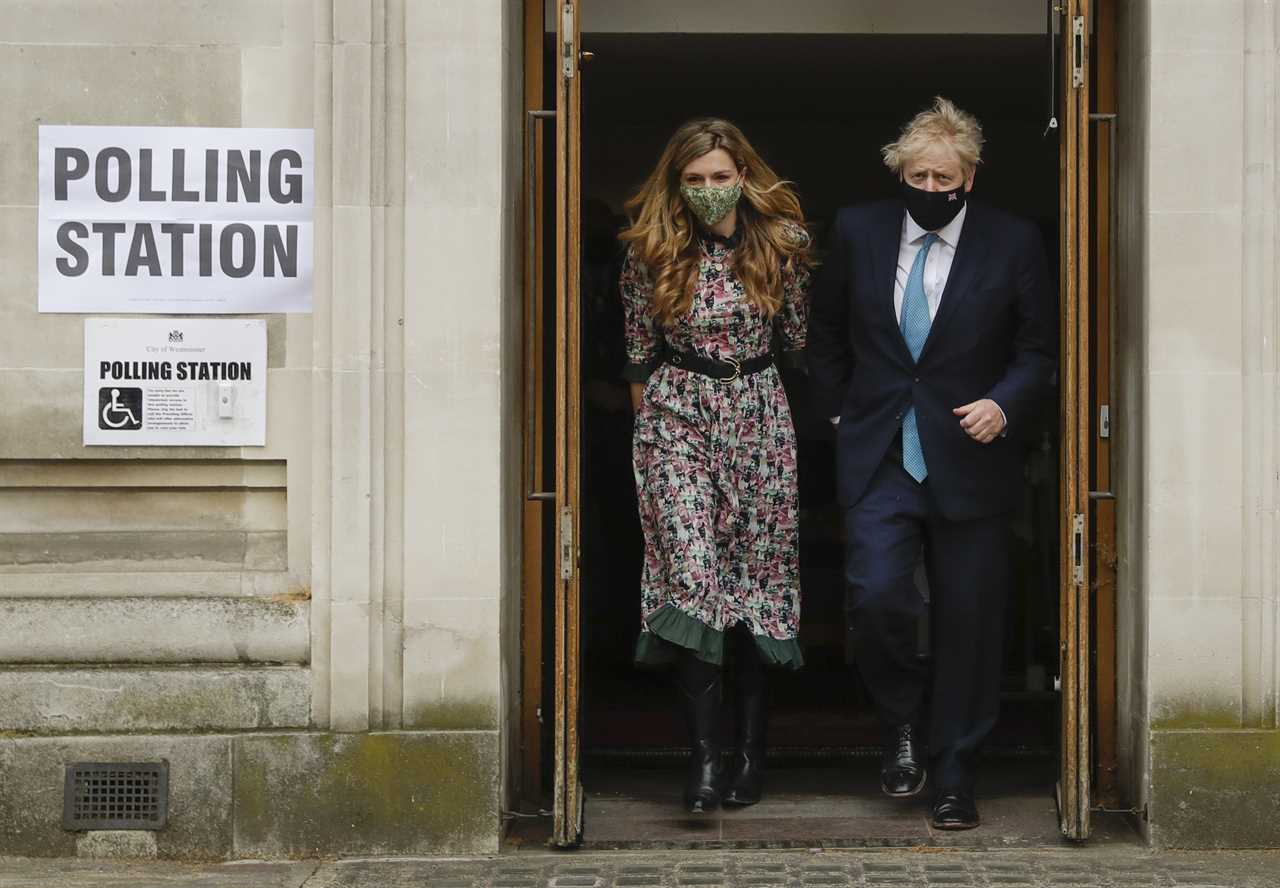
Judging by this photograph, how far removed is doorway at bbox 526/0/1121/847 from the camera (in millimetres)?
6109

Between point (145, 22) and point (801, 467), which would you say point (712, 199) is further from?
point (801, 467)

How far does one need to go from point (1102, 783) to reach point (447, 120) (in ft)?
10.1

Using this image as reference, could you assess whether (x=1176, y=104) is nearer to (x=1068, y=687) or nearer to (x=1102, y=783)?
(x=1068, y=687)

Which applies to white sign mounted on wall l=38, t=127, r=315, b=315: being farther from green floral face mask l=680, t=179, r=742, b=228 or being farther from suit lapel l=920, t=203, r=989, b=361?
suit lapel l=920, t=203, r=989, b=361

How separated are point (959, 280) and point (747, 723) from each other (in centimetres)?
164

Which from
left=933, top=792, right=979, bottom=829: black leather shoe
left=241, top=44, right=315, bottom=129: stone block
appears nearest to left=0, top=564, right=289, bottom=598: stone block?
left=241, top=44, right=315, bottom=129: stone block

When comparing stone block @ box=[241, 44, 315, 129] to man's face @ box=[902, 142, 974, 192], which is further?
man's face @ box=[902, 142, 974, 192]

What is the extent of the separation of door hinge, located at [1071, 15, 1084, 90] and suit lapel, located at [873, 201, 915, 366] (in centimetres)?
72

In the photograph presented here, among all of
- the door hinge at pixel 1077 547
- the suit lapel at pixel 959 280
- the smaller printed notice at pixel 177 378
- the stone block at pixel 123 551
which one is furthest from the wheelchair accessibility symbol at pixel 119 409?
the door hinge at pixel 1077 547

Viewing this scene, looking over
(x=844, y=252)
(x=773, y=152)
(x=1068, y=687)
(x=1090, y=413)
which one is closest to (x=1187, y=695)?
(x=1068, y=687)

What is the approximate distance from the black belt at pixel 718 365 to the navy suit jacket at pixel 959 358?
0.33 m

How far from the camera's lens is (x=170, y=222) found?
18.7ft

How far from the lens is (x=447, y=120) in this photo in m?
5.61

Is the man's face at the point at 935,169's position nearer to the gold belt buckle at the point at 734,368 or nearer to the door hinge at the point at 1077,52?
the door hinge at the point at 1077,52
